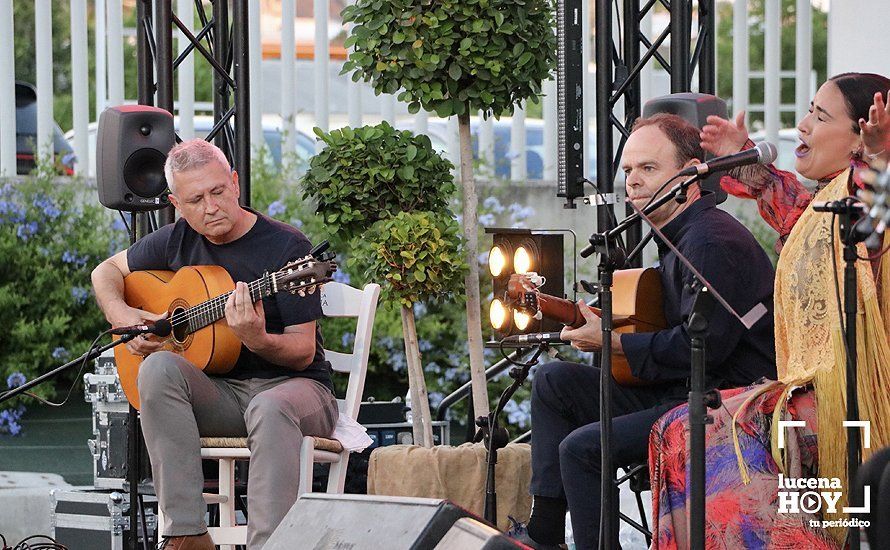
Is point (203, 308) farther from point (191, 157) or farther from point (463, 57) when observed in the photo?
point (463, 57)

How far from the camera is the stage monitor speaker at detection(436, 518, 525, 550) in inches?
81.6

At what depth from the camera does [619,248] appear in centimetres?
291

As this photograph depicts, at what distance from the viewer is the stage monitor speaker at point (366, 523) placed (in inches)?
88.7

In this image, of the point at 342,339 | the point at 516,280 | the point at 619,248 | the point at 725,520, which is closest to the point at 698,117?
the point at 516,280

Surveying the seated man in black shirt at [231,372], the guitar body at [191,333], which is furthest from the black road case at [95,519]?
the seated man in black shirt at [231,372]

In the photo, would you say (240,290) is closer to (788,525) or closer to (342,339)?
(788,525)

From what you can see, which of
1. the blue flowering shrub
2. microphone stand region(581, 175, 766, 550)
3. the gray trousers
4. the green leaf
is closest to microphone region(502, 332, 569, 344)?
microphone stand region(581, 175, 766, 550)

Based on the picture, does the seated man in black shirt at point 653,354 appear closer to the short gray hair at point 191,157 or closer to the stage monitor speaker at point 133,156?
the short gray hair at point 191,157

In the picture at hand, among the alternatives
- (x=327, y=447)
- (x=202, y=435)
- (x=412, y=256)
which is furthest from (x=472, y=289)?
(x=202, y=435)

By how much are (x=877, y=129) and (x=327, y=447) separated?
182 cm

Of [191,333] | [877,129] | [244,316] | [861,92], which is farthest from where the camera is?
[191,333]

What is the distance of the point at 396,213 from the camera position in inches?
174

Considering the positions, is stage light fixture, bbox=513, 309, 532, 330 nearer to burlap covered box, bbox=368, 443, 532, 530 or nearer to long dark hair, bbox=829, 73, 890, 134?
burlap covered box, bbox=368, 443, 532, 530

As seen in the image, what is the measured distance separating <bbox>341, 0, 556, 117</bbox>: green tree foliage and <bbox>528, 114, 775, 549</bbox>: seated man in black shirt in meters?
0.91
